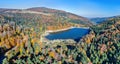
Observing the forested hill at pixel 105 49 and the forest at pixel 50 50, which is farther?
the forested hill at pixel 105 49

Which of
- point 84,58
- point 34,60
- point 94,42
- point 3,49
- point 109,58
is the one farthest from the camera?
point 94,42

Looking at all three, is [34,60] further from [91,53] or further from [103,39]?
[103,39]

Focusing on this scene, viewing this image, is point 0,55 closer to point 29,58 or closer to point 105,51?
point 29,58

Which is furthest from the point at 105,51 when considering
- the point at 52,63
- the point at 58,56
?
the point at 52,63

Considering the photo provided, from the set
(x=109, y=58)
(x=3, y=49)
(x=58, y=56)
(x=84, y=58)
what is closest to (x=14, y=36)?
(x=3, y=49)

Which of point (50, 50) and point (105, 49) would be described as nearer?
point (50, 50)

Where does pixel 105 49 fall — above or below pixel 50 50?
below

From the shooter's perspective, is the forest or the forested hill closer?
the forest

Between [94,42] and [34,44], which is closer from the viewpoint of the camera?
[34,44]

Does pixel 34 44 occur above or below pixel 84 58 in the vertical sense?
above

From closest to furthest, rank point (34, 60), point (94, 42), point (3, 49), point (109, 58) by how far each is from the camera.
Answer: point (34, 60)
point (3, 49)
point (109, 58)
point (94, 42)
